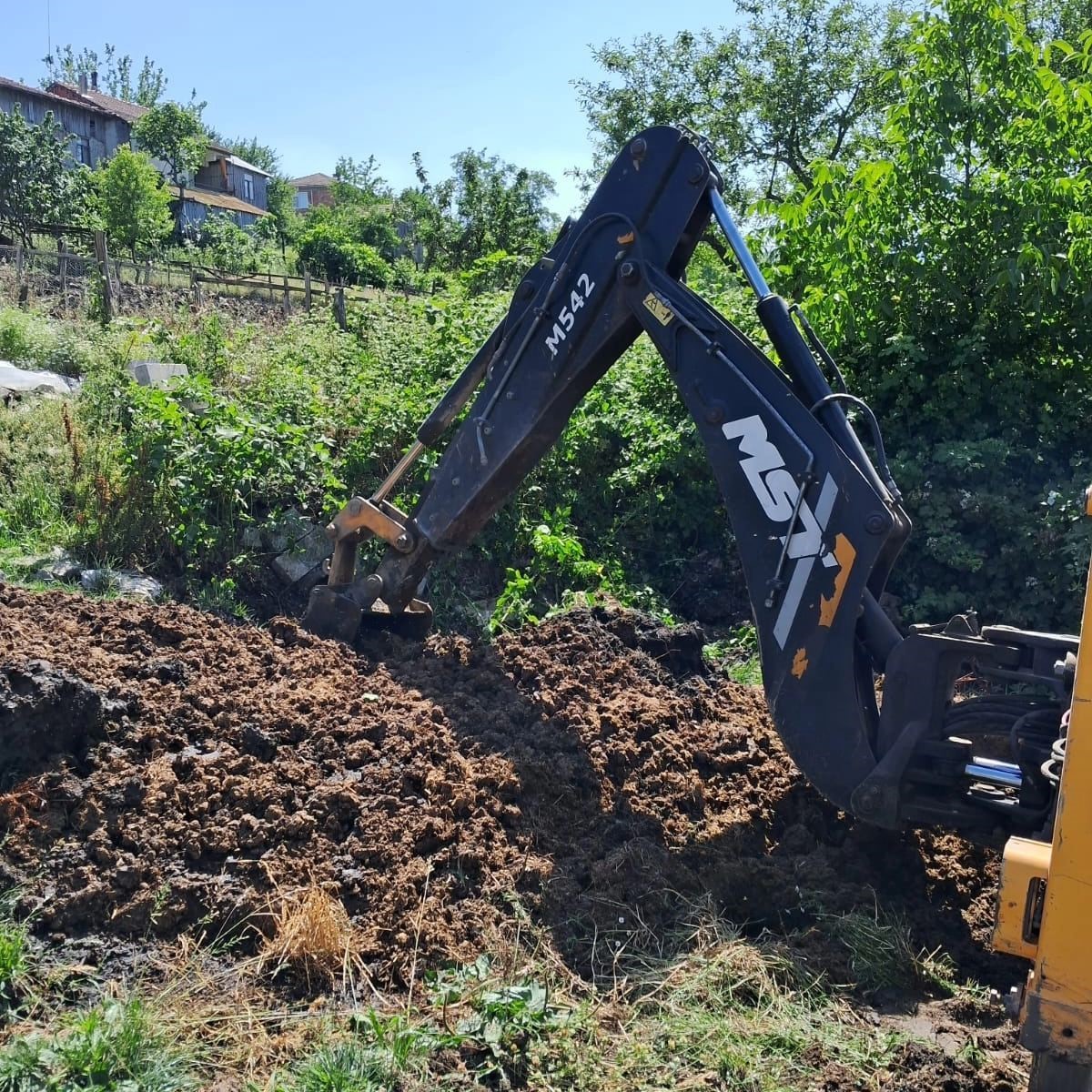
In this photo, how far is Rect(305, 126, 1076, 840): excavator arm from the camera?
136 inches

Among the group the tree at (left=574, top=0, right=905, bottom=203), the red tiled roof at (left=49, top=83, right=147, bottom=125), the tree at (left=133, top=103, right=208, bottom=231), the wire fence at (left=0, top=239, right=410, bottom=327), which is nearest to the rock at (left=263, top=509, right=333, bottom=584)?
the wire fence at (left=0, top=239, right=410, bottom=327)

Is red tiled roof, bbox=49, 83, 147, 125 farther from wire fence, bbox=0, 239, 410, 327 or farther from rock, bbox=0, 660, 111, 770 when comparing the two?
rock, bbox=0, 660, 111, 770

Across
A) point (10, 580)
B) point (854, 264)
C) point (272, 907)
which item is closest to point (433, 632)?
point (10, 580)

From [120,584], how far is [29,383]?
412 centimetres

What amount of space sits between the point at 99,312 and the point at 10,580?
8548 mm

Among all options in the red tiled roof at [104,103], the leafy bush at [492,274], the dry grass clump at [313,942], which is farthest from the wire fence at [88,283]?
the red tiled roof at [104,103]

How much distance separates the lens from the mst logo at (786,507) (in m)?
3.77

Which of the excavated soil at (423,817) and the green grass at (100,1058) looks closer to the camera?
the green grass at (100,1058)

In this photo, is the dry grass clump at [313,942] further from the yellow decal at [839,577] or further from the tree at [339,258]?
the tree at [339,258]

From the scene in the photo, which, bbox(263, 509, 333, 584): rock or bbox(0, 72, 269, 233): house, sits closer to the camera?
bbox(263, 509, 333, 584): rock

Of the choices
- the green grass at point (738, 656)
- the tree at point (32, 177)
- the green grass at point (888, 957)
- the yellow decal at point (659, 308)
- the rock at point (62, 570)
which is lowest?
the green grass at point (888, 957)

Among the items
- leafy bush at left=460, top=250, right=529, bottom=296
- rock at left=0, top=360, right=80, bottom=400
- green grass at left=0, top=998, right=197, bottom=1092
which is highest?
leafy bush at left=460, top=250, right=529, bottom=296

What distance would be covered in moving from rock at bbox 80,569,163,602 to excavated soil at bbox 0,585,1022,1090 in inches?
55.7

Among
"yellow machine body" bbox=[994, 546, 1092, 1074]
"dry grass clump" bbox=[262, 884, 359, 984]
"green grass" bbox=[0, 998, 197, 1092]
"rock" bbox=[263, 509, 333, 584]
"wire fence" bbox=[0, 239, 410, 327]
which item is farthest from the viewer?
"wire fence" bbox=[0, 239, 410, 327]
